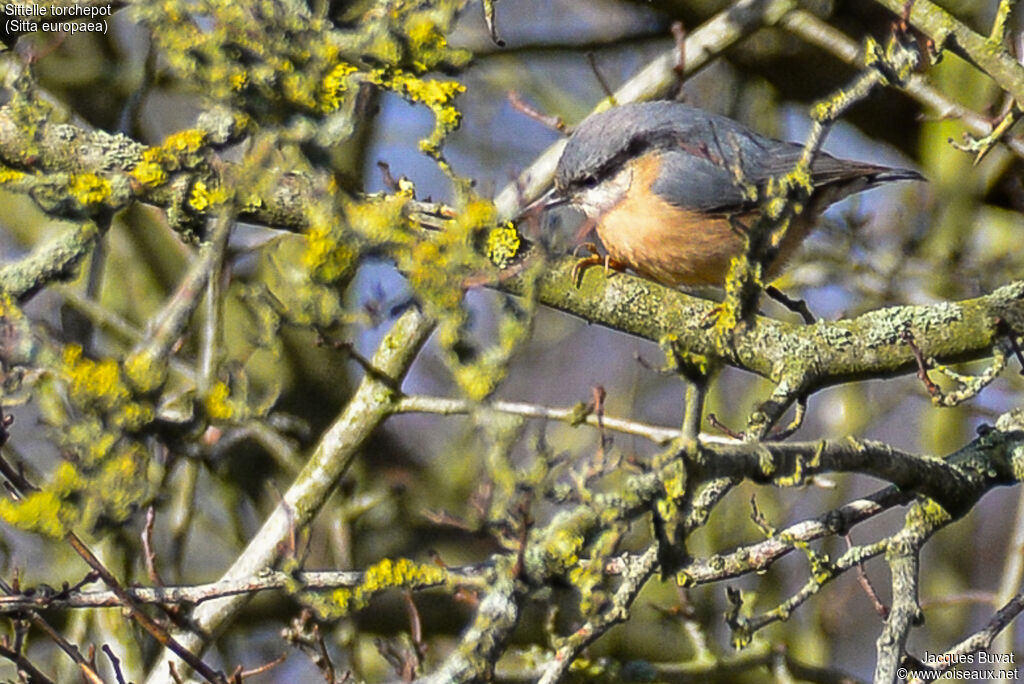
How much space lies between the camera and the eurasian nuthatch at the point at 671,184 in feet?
11.4

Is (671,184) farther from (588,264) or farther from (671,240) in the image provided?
(588,264)

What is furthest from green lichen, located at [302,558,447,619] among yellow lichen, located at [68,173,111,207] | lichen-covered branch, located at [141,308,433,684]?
lichen-covered branch, located at [141,308,433,684]

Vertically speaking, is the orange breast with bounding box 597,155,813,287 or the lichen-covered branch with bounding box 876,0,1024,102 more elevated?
the lichen-covered branch with bounding box 876,0,1024,102

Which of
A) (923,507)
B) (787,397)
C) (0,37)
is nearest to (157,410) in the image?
(0,37)

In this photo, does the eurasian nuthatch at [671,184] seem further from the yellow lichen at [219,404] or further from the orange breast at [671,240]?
the yellow lichen at [219,404]

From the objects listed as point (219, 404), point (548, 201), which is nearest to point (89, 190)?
point (219, 404)

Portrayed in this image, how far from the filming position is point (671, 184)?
359 cm

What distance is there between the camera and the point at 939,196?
4.77 metres

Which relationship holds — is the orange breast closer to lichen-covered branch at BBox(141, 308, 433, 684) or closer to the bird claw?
the bird claw

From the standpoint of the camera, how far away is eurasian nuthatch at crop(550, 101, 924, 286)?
349 cm

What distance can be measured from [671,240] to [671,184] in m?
0.20

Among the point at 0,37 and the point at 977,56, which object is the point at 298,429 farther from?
the point at 977,56

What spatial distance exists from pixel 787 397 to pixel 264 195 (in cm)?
122

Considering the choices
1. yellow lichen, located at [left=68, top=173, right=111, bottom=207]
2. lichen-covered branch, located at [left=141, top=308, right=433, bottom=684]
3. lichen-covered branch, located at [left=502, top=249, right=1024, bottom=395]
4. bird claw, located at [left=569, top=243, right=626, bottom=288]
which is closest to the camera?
lichen-covered branch, located at [left=502, top=249, right=1024, bottom=395]
